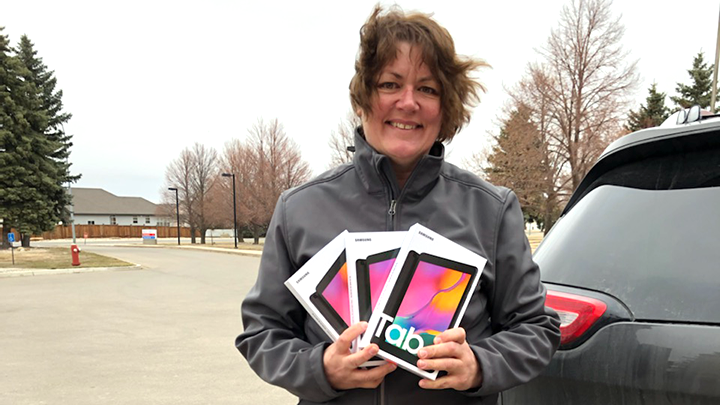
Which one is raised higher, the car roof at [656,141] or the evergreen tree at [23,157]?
the evergreen tree at [23,157]

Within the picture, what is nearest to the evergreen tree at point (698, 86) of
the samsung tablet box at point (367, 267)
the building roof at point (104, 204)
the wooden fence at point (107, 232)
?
the samsung tablet box at point (367, 267)

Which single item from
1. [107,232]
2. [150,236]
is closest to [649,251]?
[150,236]

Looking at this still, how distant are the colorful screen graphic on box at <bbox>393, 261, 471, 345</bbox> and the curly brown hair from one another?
59 cm

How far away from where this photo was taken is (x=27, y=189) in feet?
96.1

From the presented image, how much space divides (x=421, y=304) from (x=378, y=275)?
14 cm

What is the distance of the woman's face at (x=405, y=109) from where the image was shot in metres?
1.53

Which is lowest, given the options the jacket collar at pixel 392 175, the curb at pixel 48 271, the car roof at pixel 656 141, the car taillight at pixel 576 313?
the curb at pixel 48 271

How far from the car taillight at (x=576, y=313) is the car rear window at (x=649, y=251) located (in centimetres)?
6

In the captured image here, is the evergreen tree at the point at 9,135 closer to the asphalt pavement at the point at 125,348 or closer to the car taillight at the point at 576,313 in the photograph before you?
the asphalt pavement at the point at 125,348

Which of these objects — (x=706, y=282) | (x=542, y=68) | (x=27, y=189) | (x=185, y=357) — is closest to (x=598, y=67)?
(x=542, y=68)

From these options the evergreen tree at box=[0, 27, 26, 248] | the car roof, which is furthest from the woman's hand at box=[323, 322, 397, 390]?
the evergreen tree at box=[0, 27, 26, 248]

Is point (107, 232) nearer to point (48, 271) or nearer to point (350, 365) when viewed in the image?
point (48, 271)

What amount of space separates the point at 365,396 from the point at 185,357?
524 cm

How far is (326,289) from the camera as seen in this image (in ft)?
4.26
